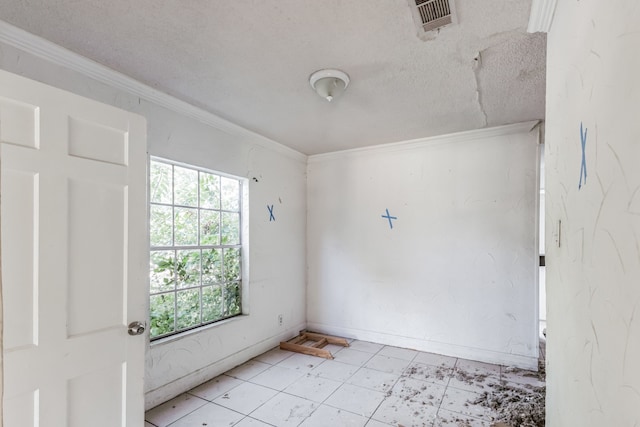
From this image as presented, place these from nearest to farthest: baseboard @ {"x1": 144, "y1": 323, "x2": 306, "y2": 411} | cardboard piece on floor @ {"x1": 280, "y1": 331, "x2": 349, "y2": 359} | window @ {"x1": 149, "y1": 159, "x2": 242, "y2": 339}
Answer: baseboard @ {"x1": 144, "y1": 323, "x2": 306, "y2": 411}
window @ {"x1": 149, "y1": 159, "x2": 242, "y2": 339}
cardboard piece on floor @ {"x1": 280, "y1": 331, "x2": 349, "y2": 359}

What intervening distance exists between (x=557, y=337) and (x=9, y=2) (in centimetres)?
290

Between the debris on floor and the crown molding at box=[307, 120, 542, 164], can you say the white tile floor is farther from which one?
the crown molding at box=[307, 120, 542, 164]

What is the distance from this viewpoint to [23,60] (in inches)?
71.7

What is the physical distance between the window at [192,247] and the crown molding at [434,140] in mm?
1411

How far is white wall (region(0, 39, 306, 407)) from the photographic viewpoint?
223cm

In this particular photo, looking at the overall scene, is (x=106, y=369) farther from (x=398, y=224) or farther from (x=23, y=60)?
(x=398, y=224)

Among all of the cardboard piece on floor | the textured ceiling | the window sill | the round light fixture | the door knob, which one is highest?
the textured ceiling

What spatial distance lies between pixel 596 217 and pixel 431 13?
1.27 m

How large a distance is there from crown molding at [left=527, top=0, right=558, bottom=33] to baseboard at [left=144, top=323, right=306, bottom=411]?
11.0ft

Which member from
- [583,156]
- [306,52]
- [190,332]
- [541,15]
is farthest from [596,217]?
[190,332]

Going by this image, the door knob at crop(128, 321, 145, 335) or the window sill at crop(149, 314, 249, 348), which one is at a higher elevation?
the door knob at crop(128, 321, 145, 335)

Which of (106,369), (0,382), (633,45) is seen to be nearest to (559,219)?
(633,45)

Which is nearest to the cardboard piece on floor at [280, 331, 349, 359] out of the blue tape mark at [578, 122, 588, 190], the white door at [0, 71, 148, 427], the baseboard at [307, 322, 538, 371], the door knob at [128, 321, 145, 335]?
the baseboard at [307, 322, 538, 371]

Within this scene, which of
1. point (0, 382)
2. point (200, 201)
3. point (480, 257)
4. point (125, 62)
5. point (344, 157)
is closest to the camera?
point (0, 382)
